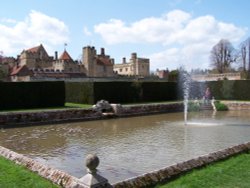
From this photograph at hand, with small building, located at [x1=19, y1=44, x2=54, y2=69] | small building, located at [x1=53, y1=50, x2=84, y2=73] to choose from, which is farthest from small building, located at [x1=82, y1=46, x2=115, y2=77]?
small building, located at [x1=19, y1=44, x2=54, y2=69]

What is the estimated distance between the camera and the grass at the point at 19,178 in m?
4.89

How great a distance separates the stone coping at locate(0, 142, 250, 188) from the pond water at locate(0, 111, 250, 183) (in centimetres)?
90

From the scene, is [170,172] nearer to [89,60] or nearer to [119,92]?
[119,92]

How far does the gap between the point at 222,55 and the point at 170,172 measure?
1990 inches

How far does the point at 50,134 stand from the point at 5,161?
5.32m

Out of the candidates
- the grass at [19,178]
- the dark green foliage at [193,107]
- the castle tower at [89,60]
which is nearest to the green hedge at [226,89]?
the dark green foliage at [193,107]

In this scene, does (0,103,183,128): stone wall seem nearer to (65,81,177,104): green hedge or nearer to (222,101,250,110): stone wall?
(65,81,177,104): green hedge

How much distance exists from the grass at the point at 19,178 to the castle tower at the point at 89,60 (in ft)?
183

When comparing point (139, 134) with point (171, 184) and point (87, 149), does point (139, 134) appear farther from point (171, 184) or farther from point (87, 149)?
point (171, 184)

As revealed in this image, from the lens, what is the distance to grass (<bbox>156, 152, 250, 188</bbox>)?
496 cm

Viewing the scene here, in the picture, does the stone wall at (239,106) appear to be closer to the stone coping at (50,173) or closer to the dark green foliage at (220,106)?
the dark green foliage at (220,106)

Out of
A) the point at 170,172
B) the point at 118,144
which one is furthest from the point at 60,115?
the point at 170,172

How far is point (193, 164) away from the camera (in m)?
5.77

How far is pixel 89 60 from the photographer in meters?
61.2
